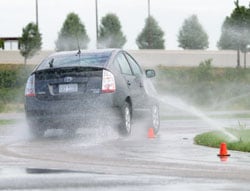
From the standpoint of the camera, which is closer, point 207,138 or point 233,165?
point 233,165

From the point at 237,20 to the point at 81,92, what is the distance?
51146 millimetres

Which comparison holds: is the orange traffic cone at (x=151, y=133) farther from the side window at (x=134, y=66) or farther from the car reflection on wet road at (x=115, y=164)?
the side window at (x=134, y=66)

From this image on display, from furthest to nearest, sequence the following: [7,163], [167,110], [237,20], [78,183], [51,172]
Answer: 1. [237,20]
2. [167,110]
3. [7,163]
4. [51,172]
5. [78,183]

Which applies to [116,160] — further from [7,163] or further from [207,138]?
[207,138]

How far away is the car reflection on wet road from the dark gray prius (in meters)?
0.31

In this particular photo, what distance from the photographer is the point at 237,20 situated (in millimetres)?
67562

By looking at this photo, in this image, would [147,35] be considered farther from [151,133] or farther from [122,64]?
[151,133]

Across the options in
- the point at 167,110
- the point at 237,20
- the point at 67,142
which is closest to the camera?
the point at 67,142

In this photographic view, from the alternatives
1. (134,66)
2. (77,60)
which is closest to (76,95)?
(77,60)

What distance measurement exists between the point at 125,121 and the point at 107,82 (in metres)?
0.78

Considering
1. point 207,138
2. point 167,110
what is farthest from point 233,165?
point 167,110

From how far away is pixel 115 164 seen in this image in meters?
12.5

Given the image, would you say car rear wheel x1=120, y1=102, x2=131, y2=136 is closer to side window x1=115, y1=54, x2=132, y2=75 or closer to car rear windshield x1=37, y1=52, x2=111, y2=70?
side window x1=115, y1=54, x2=132, y2=75

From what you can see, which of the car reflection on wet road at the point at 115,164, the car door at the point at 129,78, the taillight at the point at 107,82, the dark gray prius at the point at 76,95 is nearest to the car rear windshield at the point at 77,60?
the dark gray prius at the point at 76,95
